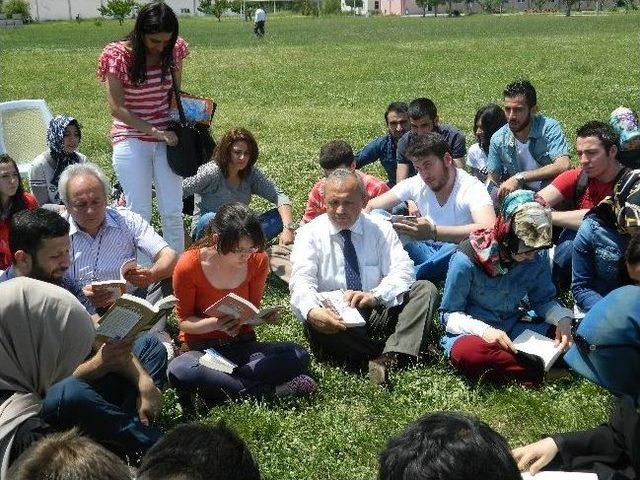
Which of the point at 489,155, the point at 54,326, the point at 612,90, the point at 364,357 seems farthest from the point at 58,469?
the point at 612,90

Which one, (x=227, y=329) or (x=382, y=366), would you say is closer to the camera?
(x=227, y=329)

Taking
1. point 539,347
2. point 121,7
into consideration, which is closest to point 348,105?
point 539,347

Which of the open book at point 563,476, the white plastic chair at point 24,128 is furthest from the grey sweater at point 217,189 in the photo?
the open book at point 563,476

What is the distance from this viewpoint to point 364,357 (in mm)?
5469

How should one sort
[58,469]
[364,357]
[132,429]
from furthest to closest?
[364,357] < [132,429] < [58,469]

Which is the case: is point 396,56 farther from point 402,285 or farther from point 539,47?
point 402,285

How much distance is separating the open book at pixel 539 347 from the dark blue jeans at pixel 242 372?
1259mm

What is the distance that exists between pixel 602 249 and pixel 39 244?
128 inches

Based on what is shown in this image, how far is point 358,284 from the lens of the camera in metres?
5.59

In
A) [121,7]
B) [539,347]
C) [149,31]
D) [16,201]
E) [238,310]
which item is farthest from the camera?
[121,7]

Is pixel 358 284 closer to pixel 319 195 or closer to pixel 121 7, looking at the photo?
pixel 319 195

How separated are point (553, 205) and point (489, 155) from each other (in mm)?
1662

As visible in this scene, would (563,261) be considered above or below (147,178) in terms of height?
below

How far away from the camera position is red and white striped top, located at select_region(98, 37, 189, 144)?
636cm
